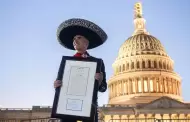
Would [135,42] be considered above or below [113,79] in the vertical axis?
above

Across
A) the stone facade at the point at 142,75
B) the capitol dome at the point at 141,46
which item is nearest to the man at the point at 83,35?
the stone facade at the point at 142,75

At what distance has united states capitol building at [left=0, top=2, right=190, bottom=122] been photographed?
5916 cm

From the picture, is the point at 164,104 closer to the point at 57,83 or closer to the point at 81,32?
the point at 81,32

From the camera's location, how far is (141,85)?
71375mm

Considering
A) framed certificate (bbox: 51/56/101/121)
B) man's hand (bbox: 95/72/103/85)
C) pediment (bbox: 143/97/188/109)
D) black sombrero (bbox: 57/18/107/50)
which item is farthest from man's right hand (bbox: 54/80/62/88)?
pediment (bbox: 143/97/188/109)

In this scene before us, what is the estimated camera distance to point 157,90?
70.5m

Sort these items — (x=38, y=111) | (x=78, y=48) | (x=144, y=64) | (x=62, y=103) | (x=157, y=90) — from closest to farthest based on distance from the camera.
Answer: (x=62, y=103) < (x=78, y=48) < (x=38, y=111) < (x=157, y=90) < (x=144, y=64)

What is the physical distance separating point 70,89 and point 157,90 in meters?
67.5

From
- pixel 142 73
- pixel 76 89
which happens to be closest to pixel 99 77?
pixel 76 89

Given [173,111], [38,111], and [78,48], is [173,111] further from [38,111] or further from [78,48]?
[78,48]

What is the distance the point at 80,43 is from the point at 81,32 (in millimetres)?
182

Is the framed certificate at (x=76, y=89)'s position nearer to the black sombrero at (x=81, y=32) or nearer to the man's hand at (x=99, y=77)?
the man's hand at (x=99, y=77)

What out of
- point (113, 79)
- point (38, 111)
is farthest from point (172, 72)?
point (38, 111)

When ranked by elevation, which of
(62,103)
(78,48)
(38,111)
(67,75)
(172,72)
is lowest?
(62,103)
